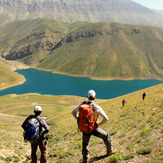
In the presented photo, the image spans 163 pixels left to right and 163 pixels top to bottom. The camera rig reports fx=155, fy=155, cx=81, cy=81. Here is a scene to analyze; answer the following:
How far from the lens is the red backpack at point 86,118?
23.0 ft

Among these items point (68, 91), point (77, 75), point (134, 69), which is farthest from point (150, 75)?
point (68, 91)

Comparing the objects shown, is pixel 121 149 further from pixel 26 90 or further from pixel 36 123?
pixel 26 90

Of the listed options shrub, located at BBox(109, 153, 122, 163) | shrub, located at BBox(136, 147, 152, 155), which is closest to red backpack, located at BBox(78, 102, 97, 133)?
shrub, located at BBox(109, 153, 122, 163)

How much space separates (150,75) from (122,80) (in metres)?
39.3

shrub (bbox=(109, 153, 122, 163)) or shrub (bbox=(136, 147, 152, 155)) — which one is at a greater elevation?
shrub (bbox=(136, 147, 152, 155))

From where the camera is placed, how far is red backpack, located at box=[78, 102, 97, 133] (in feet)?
23.0

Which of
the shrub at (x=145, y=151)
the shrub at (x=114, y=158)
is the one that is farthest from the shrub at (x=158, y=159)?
the shrub at (x=114, y=158)

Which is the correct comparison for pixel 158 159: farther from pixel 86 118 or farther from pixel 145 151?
pixel 86 118

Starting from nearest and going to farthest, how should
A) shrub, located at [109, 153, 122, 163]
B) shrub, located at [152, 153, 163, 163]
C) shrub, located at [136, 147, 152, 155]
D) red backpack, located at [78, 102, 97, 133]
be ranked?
shrub, located at [152, 153, 163, 163] → red backpack, located at [78, 102, 97, 133] → shrub, located at [109, 153, 122, 163] → shrub, located at [136, 147, 152, 155]

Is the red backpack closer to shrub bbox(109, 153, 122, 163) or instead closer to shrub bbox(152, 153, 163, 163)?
shrub bbox(109, 153, 122, 163)

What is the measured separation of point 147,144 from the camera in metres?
8.80

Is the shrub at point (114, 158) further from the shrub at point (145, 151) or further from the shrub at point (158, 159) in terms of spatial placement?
the shrub at point (158, 159)

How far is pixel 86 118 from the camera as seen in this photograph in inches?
278

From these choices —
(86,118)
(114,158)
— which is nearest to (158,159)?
(114,158)
